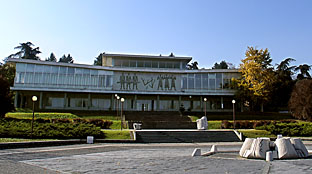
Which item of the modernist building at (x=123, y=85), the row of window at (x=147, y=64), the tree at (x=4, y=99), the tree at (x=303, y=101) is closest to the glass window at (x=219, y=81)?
the modernist building at (x=123, y=85)

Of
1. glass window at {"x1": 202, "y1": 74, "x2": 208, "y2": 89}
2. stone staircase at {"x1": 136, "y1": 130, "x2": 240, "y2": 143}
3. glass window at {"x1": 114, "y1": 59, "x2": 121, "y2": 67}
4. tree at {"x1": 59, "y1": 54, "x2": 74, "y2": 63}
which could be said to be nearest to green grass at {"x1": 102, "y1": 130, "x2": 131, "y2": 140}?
stone staircase at {"x1": 136, "y1": 130, "x2": 240, "y2": 143}

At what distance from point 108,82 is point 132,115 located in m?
8.08

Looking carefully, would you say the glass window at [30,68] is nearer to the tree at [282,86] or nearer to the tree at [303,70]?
the tree at [282,86]

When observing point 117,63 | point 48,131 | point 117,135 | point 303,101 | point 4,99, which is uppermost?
point 117,63

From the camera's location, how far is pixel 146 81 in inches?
1732

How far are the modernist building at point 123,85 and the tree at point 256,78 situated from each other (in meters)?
2.83

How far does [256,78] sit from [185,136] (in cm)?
2219

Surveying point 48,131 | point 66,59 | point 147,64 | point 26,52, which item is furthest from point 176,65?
point 66,59

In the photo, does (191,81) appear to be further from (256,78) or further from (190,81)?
(256,78)

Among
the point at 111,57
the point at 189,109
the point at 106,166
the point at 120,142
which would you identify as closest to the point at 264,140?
the point at 106,166

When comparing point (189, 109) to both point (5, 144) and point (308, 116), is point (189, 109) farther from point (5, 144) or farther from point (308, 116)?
point (5, 144)

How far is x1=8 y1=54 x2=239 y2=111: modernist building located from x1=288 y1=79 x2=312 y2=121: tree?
11.5 metres

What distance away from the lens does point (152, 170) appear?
328 inches

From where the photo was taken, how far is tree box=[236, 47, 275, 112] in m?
39.1
